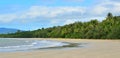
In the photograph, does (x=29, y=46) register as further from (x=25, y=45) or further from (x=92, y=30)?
(x=92, y=30)

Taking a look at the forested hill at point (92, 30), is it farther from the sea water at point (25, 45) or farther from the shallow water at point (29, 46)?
the shallow water at point (29, 46)

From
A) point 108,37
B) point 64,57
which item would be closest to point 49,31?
point 108,37

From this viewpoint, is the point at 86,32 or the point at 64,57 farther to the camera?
the point at 86,32

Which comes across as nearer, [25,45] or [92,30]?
[25,45]

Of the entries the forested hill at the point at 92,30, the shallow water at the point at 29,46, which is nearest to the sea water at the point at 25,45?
the shallow water at the point at 29,46

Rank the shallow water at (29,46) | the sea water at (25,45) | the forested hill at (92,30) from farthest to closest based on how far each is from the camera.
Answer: the forested hill at (92,30) < the sea water at (25,45) < the shallow water at (29,46)

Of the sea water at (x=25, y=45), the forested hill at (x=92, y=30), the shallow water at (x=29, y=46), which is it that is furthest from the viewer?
the forested hill at (x=92, y=30)

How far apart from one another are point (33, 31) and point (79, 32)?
5743 cm

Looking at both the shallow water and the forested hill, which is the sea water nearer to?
the shallow water

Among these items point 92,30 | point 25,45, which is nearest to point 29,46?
point 25,45

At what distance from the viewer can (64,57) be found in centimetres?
1788

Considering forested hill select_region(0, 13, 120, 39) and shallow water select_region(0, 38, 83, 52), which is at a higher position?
forested hill select_region(0, 13, 120, 39)

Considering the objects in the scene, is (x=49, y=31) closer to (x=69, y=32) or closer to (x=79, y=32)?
(x=69, y=32)

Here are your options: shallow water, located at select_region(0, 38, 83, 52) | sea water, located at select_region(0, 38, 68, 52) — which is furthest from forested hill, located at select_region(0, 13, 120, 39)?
shallow water, located at select_region(0, 38, 83, 52)
